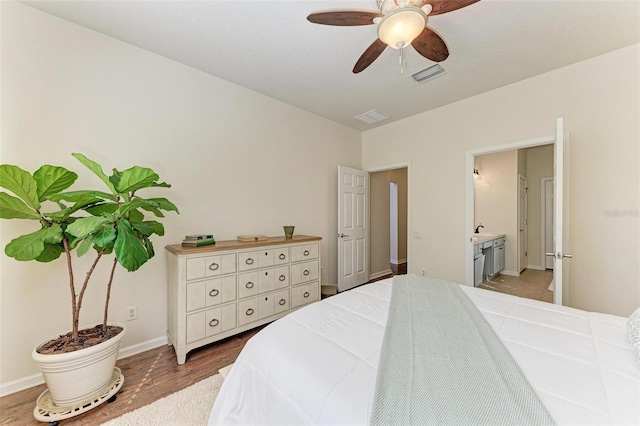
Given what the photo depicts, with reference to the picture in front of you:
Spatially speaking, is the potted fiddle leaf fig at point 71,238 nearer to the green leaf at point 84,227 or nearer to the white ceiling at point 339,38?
the green leaf at point 84,227

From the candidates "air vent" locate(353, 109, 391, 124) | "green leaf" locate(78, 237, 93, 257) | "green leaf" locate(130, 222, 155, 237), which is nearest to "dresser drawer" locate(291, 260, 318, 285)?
"green leaf" locate(130, 222, 155, 237)

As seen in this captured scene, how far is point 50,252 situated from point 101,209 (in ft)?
1.28

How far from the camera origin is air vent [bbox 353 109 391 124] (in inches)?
145

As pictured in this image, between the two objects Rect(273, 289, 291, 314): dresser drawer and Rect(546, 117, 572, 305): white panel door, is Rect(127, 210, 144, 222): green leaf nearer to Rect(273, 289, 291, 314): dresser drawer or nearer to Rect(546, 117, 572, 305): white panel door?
Rect(273, 289, 291, 314): dresser drawer

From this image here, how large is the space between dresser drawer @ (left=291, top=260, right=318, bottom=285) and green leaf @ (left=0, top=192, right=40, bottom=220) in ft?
6.92

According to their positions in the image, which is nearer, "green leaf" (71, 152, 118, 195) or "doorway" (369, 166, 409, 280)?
"green leaf" (71, 152, 118, 195)

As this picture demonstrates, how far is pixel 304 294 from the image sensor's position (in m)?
Answer: 3.02

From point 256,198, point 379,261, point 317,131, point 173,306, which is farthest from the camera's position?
point 379,261

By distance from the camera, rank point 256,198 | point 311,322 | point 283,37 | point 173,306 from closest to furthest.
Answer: point 311,322 < point 283,37 < point 173,306 < point 256,198

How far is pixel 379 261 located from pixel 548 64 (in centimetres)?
366

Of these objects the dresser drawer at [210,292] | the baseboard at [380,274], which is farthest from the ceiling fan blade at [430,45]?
the baseboard at [380,274]

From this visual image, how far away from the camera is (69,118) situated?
79.6 inches

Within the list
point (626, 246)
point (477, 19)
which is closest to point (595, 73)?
point (477, 19)

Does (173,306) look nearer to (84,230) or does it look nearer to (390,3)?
(84,230)
